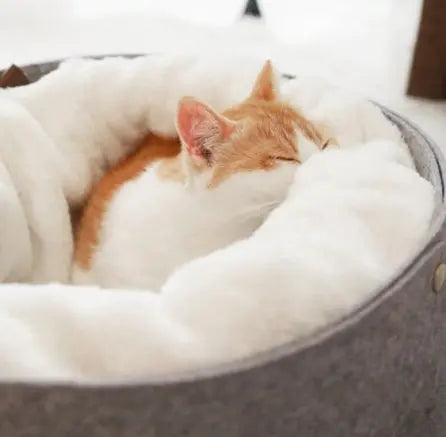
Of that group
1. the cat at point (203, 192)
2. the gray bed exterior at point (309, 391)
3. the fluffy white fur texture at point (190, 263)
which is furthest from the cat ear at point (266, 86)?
the gray bed exterior at point (309, 391)

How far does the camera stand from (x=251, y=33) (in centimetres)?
202

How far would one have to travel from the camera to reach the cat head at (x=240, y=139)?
0.82 metres

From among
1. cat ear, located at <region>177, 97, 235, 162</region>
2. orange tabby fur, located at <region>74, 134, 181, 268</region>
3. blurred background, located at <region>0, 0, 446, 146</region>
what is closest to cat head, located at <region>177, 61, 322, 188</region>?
cat ear, located at <region>177, 97, 235, 162</region>

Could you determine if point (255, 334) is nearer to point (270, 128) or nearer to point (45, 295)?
point (45, 295)

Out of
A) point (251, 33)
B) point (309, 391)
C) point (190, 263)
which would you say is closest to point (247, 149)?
point (190, 263)

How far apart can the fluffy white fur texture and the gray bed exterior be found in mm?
17

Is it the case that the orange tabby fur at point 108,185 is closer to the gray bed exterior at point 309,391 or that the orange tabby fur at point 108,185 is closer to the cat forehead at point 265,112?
the cat forehead at point 265,112

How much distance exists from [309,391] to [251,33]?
1.52 metres

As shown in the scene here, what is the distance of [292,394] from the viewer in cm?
61

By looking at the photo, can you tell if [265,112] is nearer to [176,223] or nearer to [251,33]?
[176,223]

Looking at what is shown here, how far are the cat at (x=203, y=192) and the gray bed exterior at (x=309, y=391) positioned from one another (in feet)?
0.61

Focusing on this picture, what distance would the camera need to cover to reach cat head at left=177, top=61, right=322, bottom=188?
818 mm

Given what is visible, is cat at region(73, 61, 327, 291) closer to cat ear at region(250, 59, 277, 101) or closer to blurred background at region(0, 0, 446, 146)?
cat ear at region(250, 59, 277, 101)

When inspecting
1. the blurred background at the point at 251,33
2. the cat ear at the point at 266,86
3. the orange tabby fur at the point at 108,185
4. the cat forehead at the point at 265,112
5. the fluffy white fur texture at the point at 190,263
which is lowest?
the blurred background at the point at 251,33
